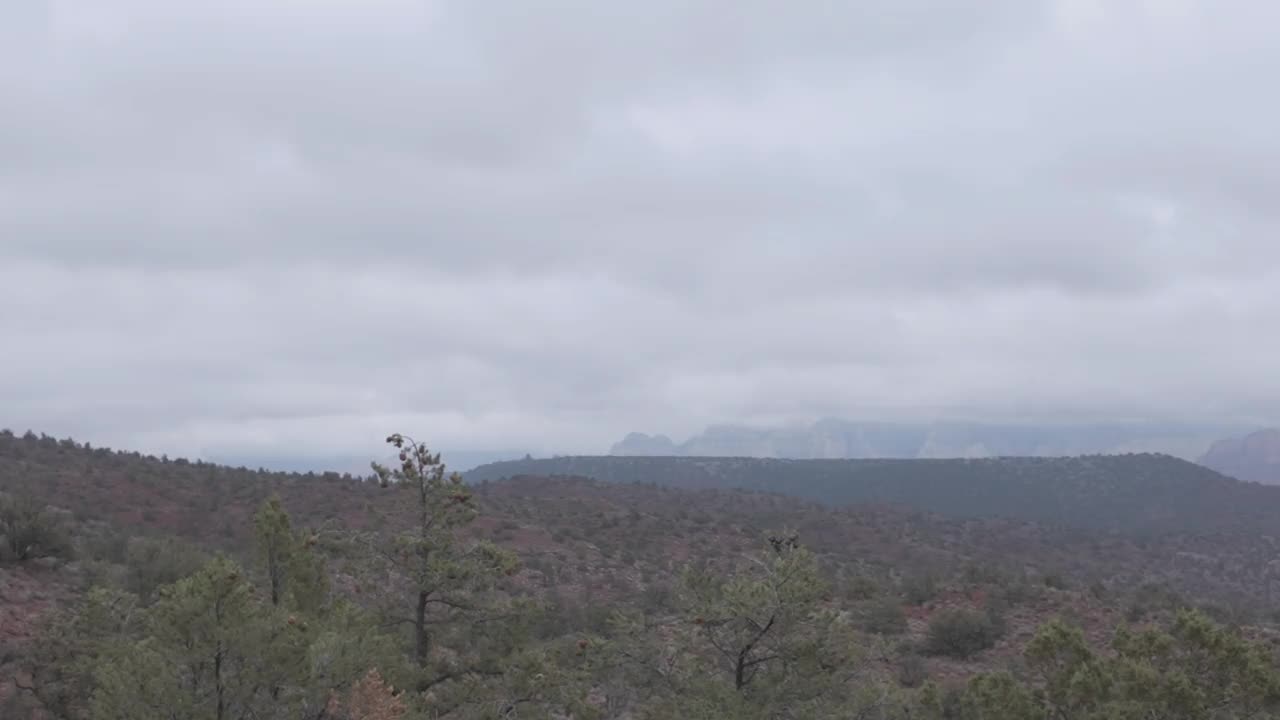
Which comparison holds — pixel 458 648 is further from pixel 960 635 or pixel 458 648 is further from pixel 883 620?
pixel 883 620

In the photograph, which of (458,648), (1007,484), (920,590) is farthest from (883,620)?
(1007,484)

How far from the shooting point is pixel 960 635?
27.2 meters

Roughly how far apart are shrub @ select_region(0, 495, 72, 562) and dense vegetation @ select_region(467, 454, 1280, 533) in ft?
269

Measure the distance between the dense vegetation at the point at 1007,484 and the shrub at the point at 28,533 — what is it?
81976mm

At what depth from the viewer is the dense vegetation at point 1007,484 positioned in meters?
108

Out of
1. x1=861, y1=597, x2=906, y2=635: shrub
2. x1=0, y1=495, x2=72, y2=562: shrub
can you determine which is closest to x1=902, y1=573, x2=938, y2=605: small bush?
x1=861, y1=597, x2=906, y2=635: shrub

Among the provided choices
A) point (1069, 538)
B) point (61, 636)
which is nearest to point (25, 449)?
point (61, 636)

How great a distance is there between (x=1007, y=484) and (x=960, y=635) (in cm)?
11018

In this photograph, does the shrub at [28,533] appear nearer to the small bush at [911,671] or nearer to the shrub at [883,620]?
the small bush at [911,671]

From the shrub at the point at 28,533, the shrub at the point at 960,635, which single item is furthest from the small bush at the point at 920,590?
the shrub at the point at 28,533

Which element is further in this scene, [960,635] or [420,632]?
[960,635]

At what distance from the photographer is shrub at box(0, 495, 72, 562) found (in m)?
23.8

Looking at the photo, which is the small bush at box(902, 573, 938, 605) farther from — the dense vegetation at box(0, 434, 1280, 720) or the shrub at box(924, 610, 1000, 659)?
the dense vegetation at box(0, 434, 1280, 720)

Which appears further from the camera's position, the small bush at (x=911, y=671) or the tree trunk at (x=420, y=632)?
the small bush at (x=911, y=671)
